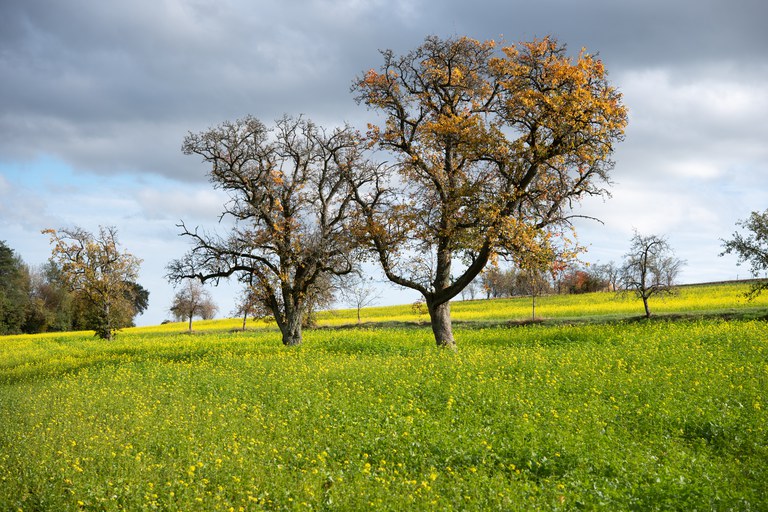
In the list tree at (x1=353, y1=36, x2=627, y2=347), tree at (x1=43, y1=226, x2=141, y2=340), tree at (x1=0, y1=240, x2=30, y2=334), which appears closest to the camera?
tree at (x1=353, y1=36, x2=627, y2=347)

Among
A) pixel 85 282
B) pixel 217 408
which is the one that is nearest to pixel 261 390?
pixel 217 408

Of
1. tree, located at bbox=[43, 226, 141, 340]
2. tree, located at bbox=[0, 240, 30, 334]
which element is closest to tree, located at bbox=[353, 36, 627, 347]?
tree, located at bbox=[43, 226, 141, 340]

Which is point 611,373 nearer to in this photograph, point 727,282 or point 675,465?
point 675,465

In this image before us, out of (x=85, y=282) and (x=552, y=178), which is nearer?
(x=552, y=178)

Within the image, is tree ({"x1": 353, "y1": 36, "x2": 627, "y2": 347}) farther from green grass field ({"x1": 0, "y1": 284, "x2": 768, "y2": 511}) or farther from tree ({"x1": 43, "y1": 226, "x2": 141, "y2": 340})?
tree ({"x1": 43, "y1": 226, "x2": 141, "y2": 340})

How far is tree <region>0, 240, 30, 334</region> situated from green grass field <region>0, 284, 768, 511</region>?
70533 mm

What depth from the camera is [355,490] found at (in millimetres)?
9289

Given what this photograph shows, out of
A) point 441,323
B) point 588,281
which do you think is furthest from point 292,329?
point 588,281

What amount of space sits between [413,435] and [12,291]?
3684 inches

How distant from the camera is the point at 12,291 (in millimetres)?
85812

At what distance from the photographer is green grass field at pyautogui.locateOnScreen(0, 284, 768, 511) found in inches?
364

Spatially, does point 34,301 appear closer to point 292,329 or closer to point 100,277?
point 100,277

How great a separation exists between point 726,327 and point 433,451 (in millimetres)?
23131

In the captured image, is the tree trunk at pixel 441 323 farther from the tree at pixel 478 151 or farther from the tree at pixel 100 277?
the tree at pixel 100 277
